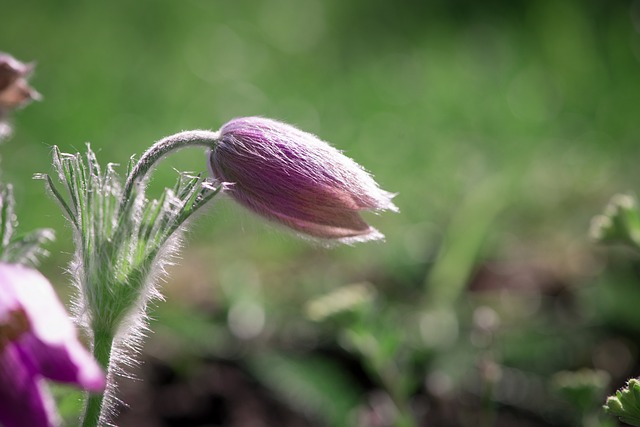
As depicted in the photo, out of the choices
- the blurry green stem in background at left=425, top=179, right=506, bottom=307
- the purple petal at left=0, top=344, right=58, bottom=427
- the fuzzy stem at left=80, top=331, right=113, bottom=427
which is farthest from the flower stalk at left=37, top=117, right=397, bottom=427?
the blurry green stem in background at left=425, top=179, right=506, bottom=307

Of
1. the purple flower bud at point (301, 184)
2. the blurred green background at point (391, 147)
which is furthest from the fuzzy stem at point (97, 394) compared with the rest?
the purple flower bud at point (301, 184)

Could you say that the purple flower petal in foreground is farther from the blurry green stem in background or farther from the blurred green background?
the blurry green stem in background

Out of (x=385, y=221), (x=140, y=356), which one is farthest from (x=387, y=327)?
(x=385, y=221)

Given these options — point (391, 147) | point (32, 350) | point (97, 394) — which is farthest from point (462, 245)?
point (32, 350)

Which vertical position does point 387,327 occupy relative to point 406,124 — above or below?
below

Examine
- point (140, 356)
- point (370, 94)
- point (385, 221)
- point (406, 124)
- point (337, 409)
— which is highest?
point (370, 94)

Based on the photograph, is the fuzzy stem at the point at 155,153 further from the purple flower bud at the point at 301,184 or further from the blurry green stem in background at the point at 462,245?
the blurry green stem in background at the point at 462,245

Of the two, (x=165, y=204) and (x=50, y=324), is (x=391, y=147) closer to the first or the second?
(x=165, y=204)

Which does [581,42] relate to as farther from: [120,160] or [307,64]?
[120,160]
